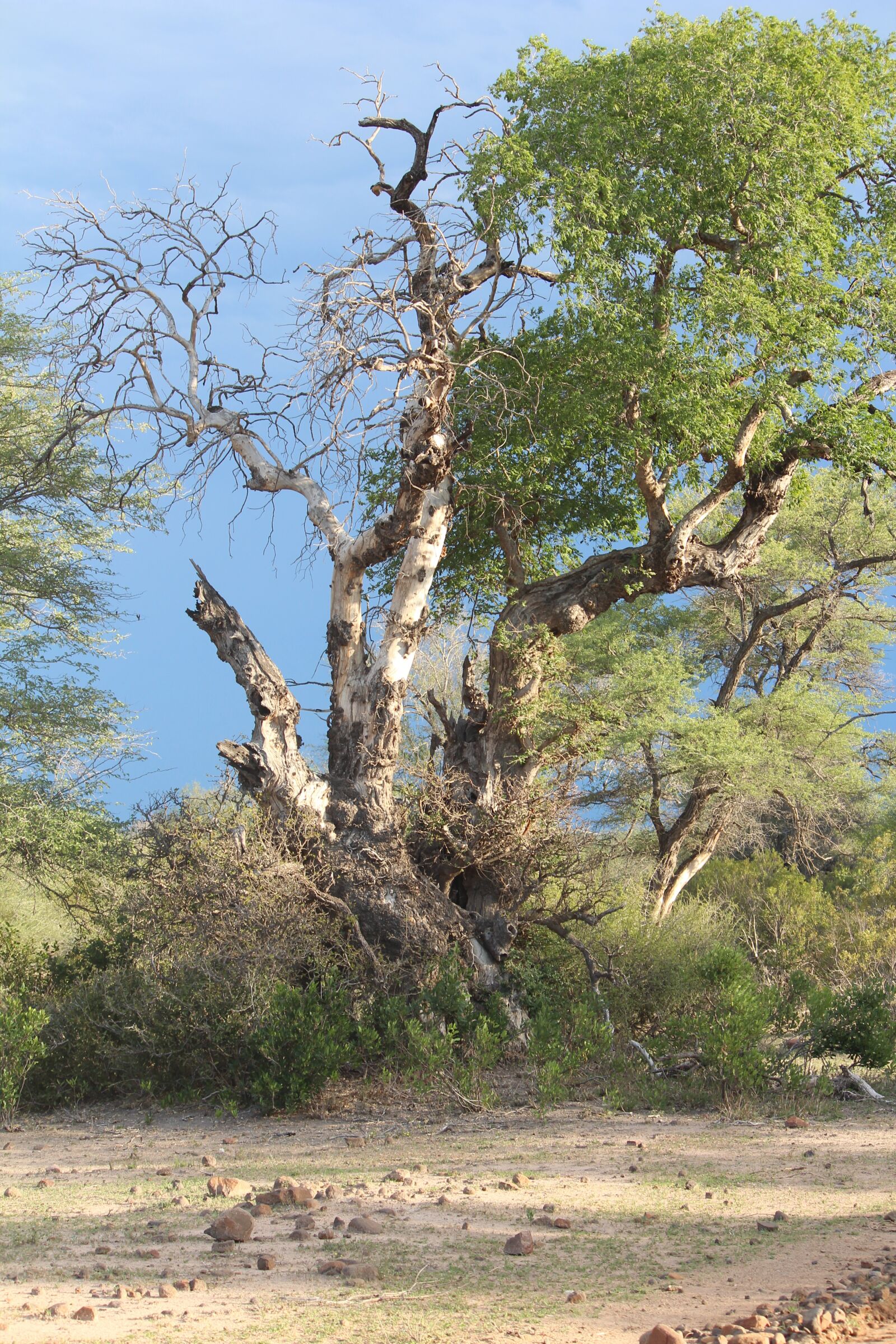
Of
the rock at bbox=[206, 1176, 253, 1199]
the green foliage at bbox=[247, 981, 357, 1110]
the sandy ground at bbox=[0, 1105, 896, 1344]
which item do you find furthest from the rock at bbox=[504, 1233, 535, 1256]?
the green foliage at bbox=[247, 981, 357, 1110]

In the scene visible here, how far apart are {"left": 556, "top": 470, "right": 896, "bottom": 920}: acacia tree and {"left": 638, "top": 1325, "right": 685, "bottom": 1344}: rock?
812 centimetres

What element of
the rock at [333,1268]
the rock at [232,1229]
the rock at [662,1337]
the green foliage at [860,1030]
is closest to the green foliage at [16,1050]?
the rock at [232,1229]

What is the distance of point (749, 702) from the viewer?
58.0 feet

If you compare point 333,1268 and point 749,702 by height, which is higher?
point 749,702

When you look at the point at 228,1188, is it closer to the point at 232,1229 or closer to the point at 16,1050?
the point at 232,1229

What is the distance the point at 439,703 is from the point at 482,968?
9.65 feet

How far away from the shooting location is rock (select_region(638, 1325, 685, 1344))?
3.53 meters

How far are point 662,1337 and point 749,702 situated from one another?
1474cm

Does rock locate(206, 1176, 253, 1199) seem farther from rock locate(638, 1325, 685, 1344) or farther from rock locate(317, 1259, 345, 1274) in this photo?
rock locate(638, 1325, 685, 1344)

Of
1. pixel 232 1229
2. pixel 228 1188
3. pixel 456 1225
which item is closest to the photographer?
pixel 232 1229

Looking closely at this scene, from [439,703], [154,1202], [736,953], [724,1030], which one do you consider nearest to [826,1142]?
[724,1030]

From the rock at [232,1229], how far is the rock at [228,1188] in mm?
870

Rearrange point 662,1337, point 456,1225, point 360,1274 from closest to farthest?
point 662,1337 < point 360,1274 < point 456,1225

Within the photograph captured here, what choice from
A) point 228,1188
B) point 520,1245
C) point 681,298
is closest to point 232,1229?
point 228,1188
